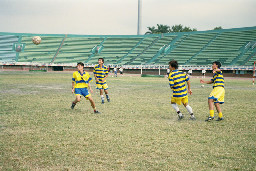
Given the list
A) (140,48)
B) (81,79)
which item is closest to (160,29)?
(140,48)

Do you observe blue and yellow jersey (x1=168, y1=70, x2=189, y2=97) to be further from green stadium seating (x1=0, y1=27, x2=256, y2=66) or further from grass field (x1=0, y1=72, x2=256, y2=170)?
green stadium seating (x1=0, y1=27, x2=256, y2=66)

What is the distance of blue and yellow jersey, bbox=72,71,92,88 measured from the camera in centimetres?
→ 1027

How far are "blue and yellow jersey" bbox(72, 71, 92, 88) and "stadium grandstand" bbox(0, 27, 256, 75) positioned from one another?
43.9 metres

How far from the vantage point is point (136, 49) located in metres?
69.0

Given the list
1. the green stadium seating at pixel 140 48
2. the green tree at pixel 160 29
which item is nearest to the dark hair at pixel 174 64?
the green stadium seating at pixel 140 48

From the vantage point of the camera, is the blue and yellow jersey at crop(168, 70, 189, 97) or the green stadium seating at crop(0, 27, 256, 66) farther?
the green stadium seating at crop(0, 27, 256, 66)

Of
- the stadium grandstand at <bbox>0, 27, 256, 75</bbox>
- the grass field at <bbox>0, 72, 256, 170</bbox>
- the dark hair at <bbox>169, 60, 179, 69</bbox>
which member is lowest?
the grass field at <bbox>0, 72, 256, 170</bbox>

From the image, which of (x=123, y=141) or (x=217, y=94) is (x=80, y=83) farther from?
(x=217, y=94)

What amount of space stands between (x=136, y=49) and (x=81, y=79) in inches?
→ 2339

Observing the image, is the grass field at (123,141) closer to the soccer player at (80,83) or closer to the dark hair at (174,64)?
the soccer player at (80,83)

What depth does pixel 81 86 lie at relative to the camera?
10352mm

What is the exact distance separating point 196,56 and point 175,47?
25.3ft

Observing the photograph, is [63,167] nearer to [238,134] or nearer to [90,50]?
[238,134]

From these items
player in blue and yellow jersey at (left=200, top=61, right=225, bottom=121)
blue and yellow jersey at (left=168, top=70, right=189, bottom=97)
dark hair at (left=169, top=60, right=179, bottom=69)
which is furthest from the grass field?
dark hair at (left=169, top=60, right=179, bottom=69)
